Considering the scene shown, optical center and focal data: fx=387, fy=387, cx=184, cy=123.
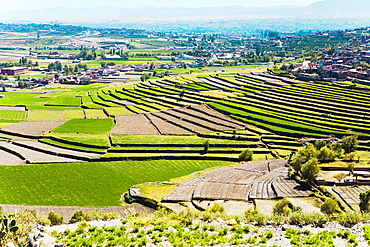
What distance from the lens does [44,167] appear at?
47969 millimetres

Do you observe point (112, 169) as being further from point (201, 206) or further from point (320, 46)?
point (320, 46)

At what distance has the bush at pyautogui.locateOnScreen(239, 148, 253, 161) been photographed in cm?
5063

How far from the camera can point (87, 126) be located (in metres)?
67.2

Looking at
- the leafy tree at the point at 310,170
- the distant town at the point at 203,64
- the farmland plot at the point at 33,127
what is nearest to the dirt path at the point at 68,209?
the leafy tree at the point at 310,170

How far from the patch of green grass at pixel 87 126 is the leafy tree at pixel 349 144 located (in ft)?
118

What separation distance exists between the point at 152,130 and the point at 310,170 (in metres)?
31.7

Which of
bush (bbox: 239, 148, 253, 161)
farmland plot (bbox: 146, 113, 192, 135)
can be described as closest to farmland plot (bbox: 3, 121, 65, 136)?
farmland plot (bbox: 146, 113, 192, 135)

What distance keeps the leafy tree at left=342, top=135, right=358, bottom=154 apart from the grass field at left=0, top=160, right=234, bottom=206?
15513mm

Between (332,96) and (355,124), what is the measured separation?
16.0m

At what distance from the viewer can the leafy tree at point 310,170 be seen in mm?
37812

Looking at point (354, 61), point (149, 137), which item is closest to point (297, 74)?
point (354, 61)

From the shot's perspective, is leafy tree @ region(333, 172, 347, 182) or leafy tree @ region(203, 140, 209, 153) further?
leafy tree @ region(203, 140, 209, 153)

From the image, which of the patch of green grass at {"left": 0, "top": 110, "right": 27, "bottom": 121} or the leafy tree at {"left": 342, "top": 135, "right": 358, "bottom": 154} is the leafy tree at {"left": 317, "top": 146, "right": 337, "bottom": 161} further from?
the patch of green grass at {"left": 0, "top": 110, "right": 27, "bottom": 121}

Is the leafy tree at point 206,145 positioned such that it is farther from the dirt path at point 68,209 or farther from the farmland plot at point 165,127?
the dirt path at point 68,209
